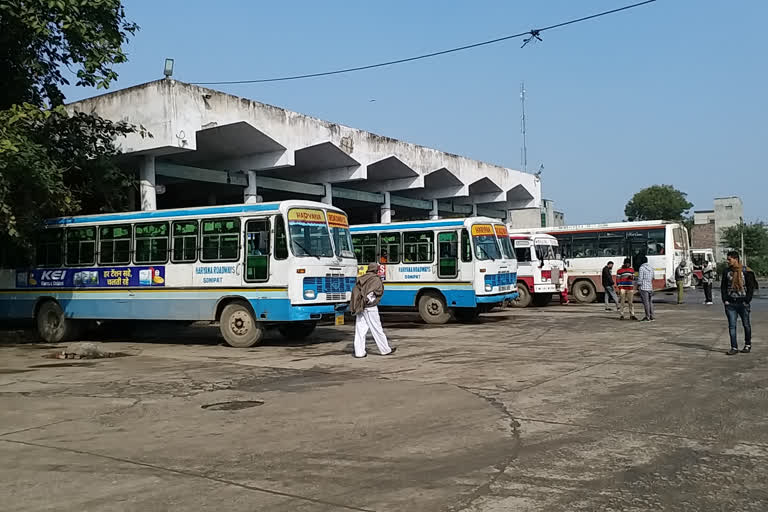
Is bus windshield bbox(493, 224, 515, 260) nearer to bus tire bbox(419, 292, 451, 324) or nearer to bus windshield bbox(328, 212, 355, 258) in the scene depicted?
bus tire bbox(419, 292, 451, 324)

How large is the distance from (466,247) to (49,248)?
10.4 meters

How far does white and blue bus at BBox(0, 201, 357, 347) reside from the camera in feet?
44.4

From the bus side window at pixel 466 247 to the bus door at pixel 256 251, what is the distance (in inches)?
261

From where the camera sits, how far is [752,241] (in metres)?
66.9

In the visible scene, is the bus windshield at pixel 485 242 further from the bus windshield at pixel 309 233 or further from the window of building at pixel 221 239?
the window of building at pixel 221 239

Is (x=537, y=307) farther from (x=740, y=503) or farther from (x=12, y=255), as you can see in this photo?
(x=740, y=503)

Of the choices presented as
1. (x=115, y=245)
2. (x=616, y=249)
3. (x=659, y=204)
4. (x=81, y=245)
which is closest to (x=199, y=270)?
(x=115, y=245)

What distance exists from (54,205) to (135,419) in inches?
392

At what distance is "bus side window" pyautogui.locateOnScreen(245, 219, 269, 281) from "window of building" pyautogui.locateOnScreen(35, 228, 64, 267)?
526cm

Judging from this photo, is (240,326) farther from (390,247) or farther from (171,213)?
(390,247)

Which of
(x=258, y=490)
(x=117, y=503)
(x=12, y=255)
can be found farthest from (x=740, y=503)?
(x=12, y=255)

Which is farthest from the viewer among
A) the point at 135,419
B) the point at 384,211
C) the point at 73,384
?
the point at 384,211

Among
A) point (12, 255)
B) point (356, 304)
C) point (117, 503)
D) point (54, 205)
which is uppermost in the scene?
point (54, 205)

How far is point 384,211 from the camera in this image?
3206cm
